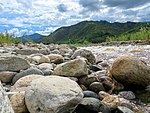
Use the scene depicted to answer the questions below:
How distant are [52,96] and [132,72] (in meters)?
2.52

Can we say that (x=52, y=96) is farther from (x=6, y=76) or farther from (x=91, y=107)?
(x=6, y=76)

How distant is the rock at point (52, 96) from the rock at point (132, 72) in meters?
2.06

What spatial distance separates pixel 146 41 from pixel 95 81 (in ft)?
49.9

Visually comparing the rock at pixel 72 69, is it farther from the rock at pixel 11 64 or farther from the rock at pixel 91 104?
the rock at pixel 91 104

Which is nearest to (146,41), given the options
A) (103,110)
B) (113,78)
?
(113,78)

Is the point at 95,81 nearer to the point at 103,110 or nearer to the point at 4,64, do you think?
the point at 103,110

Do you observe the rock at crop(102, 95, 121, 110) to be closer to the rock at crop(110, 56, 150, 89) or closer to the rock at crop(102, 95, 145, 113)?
the rock at crop(102, 95, 145, 113)

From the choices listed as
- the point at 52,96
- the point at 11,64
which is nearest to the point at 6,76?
the point at 11,64

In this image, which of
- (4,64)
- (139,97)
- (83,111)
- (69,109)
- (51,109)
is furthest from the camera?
(4,64)

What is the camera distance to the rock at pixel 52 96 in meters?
3.51

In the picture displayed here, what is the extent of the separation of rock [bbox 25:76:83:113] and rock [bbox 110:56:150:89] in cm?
206

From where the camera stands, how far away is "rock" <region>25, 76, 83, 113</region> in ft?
11.5

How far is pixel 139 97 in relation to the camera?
17.4ft

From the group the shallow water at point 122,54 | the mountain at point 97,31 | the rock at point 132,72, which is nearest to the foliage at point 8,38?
the shallow water at point 122,54
